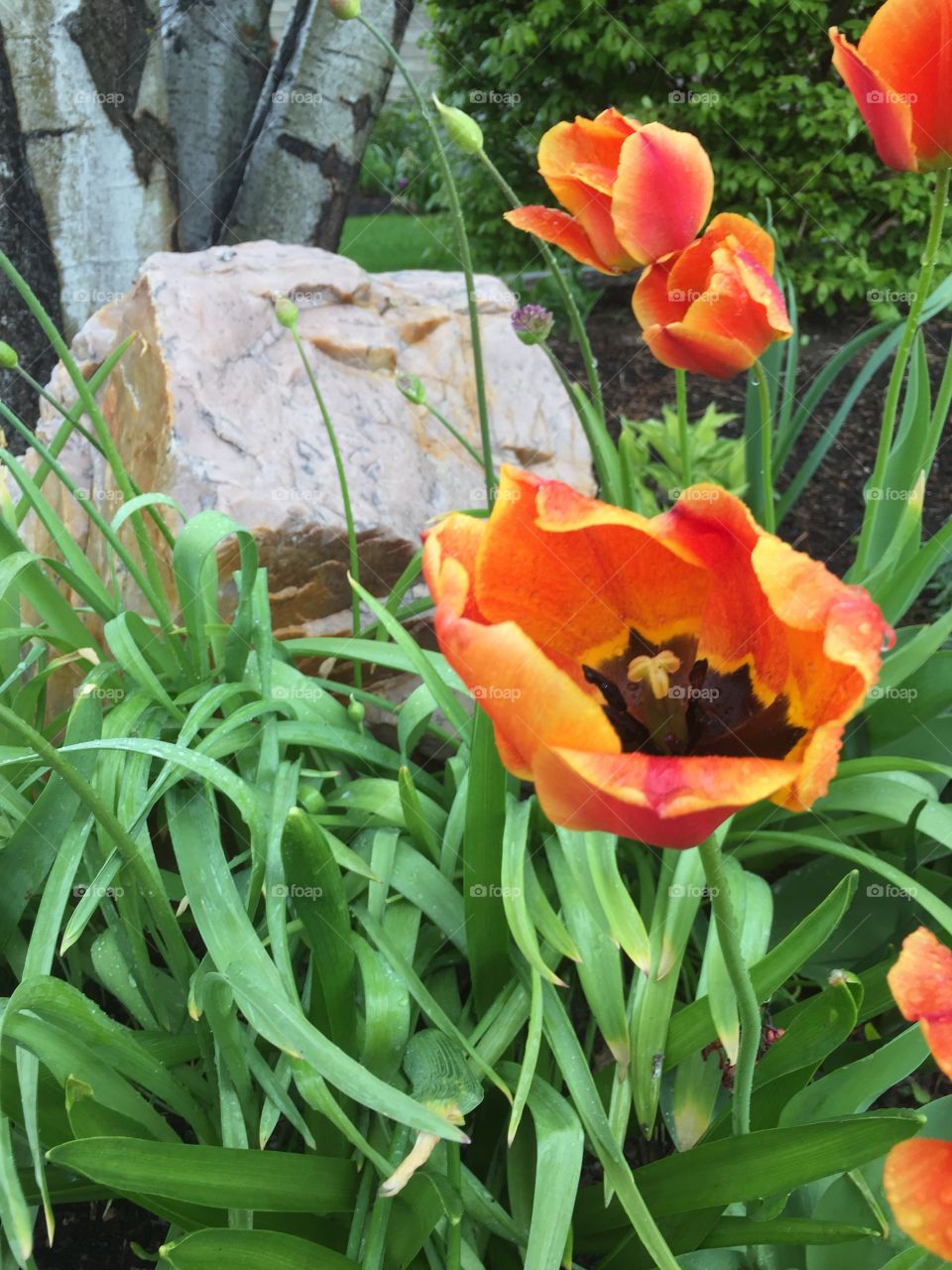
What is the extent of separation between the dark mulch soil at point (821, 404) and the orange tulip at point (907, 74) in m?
1.48

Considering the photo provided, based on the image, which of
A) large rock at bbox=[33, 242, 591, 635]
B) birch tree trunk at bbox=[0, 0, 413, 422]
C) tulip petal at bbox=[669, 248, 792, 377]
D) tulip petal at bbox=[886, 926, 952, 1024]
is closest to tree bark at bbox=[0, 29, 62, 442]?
birch tree trunk at bbox=[0, 0, 413, 422]

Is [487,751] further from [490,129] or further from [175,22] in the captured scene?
[490,129]

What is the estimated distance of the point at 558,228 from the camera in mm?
1415

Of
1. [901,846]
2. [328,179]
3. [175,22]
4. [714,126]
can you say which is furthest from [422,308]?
[714,126]

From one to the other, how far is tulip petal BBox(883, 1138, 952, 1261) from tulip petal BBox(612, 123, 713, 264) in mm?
1026

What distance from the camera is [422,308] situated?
2.52 metres

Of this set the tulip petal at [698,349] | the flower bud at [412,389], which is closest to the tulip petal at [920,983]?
the tulip petal at [698,349]

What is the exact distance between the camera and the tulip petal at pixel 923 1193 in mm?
639

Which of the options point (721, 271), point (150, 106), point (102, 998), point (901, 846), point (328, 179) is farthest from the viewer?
point (328, 179)

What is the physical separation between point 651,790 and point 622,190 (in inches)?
36.0

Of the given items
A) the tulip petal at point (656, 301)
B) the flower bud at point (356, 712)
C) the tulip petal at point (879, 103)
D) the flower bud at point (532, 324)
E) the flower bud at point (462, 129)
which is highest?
the tulip petal at point (879, 103)

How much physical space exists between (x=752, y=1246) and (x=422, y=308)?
6.57 ft

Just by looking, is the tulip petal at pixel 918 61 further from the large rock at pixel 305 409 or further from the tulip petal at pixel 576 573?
the large rock at pixel 305 409

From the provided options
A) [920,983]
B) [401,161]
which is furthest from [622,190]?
[401,161]
